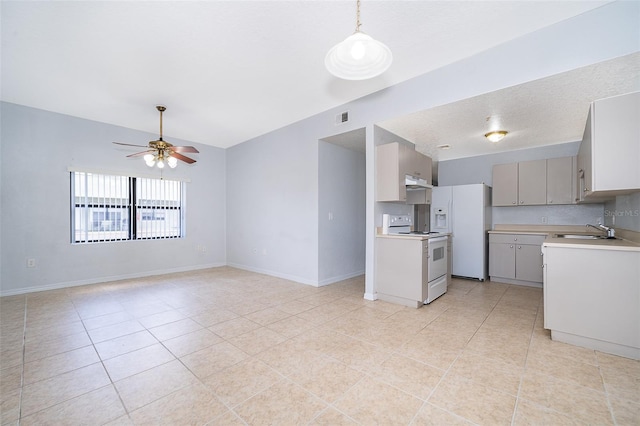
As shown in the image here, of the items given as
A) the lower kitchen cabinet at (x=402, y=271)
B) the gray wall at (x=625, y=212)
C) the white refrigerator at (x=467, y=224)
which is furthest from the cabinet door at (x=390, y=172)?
the gray wall at (x=625, y=212)

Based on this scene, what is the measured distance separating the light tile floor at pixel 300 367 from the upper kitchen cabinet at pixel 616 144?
144 cm

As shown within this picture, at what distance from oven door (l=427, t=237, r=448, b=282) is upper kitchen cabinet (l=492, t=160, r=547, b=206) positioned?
6.58 ft

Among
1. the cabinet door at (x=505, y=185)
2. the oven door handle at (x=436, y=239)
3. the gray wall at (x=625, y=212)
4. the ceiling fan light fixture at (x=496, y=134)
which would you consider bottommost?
the oven door handle at (x=436, y=239)

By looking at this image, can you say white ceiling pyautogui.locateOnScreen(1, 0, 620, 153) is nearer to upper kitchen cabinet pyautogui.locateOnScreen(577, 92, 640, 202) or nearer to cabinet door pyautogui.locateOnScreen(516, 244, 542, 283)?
upper kitchen cabinet pyautogui.locateOnScreen(577, 92, 640, 202)

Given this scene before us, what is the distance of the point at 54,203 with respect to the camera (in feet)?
13.9

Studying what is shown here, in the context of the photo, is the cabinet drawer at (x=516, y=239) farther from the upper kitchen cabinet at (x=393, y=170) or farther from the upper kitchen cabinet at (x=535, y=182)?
the upper kitchen cabinet at (x=393, y=170)

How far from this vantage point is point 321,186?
443 cm

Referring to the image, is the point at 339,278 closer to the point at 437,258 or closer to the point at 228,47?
the point at 437,258

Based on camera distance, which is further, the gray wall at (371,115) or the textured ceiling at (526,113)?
the textured ceiling at (526,113)

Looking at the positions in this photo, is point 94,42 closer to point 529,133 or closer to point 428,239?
point 428,239

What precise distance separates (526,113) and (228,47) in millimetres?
3524

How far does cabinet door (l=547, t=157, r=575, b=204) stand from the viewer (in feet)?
14.1

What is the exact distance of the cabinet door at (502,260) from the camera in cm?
453

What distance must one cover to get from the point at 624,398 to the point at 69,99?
6528 mm
